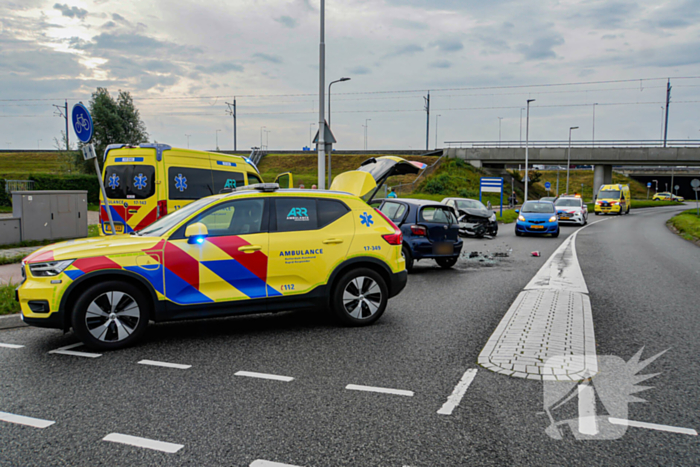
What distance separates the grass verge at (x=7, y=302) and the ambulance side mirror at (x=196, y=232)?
2903mm

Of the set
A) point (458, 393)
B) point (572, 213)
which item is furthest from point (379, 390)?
point (572, 213)

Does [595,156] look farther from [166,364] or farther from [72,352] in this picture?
[72,352]

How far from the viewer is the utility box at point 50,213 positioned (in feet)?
42.4

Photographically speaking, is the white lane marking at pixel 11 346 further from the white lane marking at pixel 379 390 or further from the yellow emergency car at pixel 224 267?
the white lane marking at pixel 379 390

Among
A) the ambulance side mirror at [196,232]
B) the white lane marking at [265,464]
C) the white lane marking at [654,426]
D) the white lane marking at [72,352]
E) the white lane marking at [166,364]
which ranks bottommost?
the white lane marking at [72,352]

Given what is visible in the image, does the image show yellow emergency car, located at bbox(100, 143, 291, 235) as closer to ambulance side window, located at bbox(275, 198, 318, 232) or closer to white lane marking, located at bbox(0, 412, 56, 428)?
ambulance side window, located at bbox(275, 198, 318, 232)

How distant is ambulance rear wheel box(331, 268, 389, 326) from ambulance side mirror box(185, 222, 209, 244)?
5.37ft

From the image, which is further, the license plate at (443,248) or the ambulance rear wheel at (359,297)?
the license plate at (443,248)

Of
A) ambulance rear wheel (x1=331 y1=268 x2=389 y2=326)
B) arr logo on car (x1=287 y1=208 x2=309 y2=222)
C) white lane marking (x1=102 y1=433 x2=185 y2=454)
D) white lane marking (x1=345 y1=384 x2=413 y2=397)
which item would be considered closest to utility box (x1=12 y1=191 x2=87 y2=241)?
arr logo on car (x1=287 y1=208 x2=309 y2=222)

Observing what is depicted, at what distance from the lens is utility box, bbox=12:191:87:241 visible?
12928mm

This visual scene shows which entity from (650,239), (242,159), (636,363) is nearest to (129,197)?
(242,159)

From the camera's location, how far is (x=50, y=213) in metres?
13.5

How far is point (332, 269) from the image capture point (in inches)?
236

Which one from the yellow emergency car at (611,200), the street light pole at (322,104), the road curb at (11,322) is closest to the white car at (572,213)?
the yellow emergency car at (611,200)
